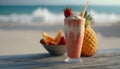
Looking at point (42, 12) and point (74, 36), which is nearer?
point (74, 36)

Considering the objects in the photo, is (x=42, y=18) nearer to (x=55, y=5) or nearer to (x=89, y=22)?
→ (x=55, y=5)

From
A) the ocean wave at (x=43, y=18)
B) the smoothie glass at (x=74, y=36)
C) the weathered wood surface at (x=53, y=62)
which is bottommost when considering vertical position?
the ocean wave at (x=43, y=18)

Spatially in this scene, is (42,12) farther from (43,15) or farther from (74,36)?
(74,36)

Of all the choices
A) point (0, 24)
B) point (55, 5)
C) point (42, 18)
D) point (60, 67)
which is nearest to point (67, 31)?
point (60, 67)

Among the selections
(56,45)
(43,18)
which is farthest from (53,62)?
(43,18)

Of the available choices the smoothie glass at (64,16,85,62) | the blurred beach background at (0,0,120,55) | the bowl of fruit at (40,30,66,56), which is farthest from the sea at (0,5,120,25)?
the smoothie glass at (64,16,85,62)

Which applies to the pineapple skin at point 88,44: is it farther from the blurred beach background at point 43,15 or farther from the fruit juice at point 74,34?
the blurred beach background at point 43,15

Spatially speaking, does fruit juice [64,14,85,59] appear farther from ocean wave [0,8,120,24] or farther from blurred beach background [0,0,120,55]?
ocean wave [0,8,120,24]

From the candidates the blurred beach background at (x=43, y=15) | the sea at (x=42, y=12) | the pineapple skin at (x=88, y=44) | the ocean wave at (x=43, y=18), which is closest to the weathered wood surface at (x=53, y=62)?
→ the pineapple skin at (x=88, y=44)
